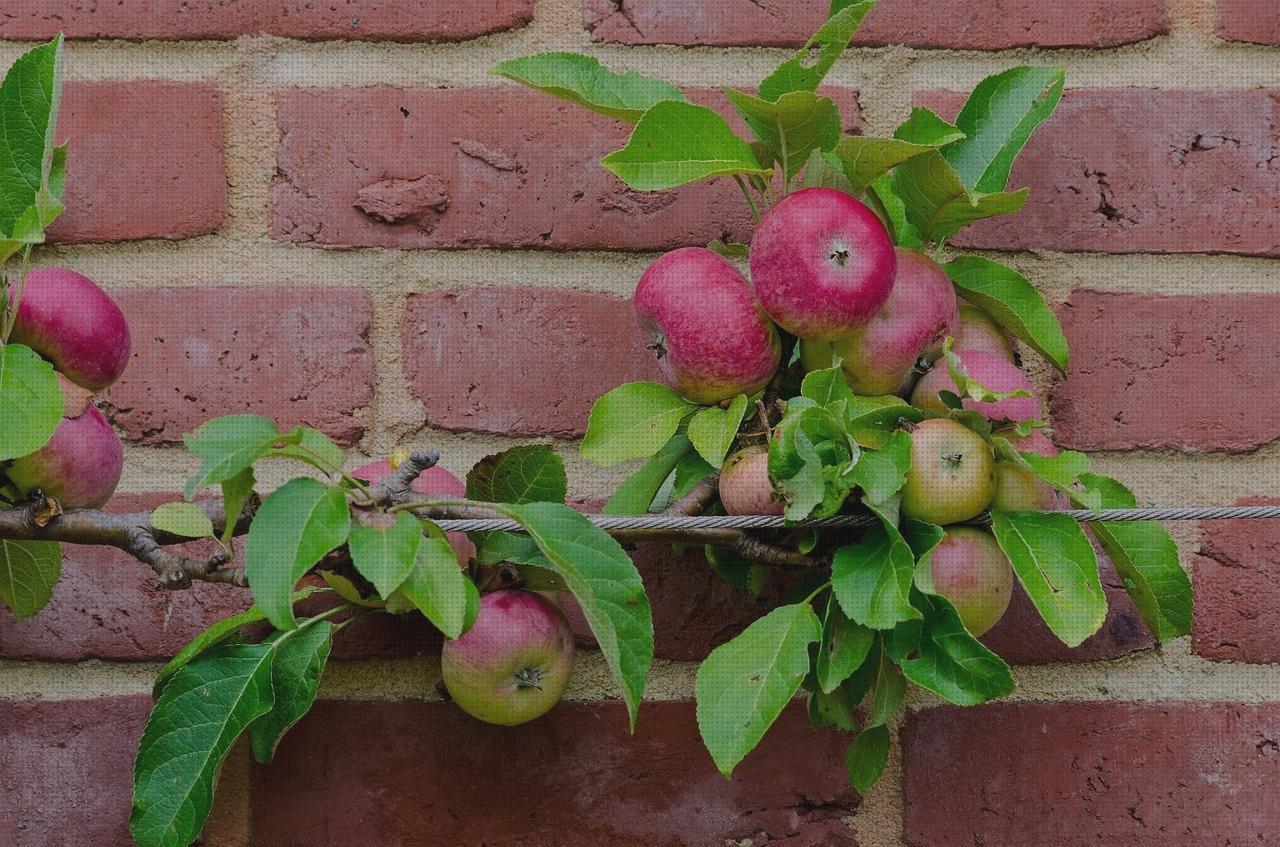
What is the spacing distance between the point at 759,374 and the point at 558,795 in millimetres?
244

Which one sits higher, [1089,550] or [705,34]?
[705,34]

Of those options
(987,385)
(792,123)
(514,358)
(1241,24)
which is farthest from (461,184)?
(1241,24)

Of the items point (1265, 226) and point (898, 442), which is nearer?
point (898, 442)

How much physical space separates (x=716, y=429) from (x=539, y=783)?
0.22 metres

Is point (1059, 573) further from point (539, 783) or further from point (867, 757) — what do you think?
point (539, 783)

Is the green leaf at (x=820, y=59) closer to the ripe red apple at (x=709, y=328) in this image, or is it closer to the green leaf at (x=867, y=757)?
the ripe red apple at (x=709, y=328)

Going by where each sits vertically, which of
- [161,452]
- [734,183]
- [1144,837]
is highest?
[734,183]

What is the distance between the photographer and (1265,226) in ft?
2.24

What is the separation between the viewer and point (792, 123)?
564mm

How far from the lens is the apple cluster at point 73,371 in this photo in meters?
0.53

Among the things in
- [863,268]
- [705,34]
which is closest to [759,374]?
[863,268]

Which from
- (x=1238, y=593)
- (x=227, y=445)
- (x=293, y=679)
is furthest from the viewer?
(x=1238, y=593)

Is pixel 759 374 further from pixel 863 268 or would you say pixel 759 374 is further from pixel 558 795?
pixel 558 795

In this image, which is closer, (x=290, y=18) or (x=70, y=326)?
(x=70, y=326)
